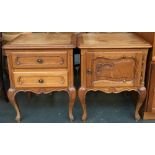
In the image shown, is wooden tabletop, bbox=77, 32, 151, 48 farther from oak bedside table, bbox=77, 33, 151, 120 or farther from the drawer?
the drawer

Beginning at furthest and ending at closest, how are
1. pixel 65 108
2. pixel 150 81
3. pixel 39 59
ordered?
pixel 65 108
pixel 150 81
pixel 39 59

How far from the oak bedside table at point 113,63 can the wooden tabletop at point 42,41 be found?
89 millimetres

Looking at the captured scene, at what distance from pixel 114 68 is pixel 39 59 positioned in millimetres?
506

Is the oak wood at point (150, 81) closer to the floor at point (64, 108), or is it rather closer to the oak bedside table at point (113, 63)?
the oak bedside table at point (113, 63)

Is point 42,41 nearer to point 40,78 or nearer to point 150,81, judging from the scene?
point 40,78

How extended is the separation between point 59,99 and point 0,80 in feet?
1.84

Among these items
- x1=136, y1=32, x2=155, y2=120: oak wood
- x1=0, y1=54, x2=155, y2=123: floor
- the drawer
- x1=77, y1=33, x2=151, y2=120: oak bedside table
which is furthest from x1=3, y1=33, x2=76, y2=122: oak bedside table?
x1=136, y1=32, x2=155, y2=120: oak wood

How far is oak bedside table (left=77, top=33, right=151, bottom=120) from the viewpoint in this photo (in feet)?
4.42

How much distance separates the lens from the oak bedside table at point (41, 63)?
4.42ft

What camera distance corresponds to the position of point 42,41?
143 centimetres

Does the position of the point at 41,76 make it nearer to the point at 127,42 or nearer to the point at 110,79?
the point at 110,79

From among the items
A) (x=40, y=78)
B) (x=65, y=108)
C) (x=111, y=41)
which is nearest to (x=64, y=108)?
(x=65, y=108)

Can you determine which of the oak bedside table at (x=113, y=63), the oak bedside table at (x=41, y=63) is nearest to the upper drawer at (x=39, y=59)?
the oak bedside table at (x=41, y=63)

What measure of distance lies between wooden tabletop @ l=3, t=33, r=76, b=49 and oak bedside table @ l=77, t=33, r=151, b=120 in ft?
0.29
